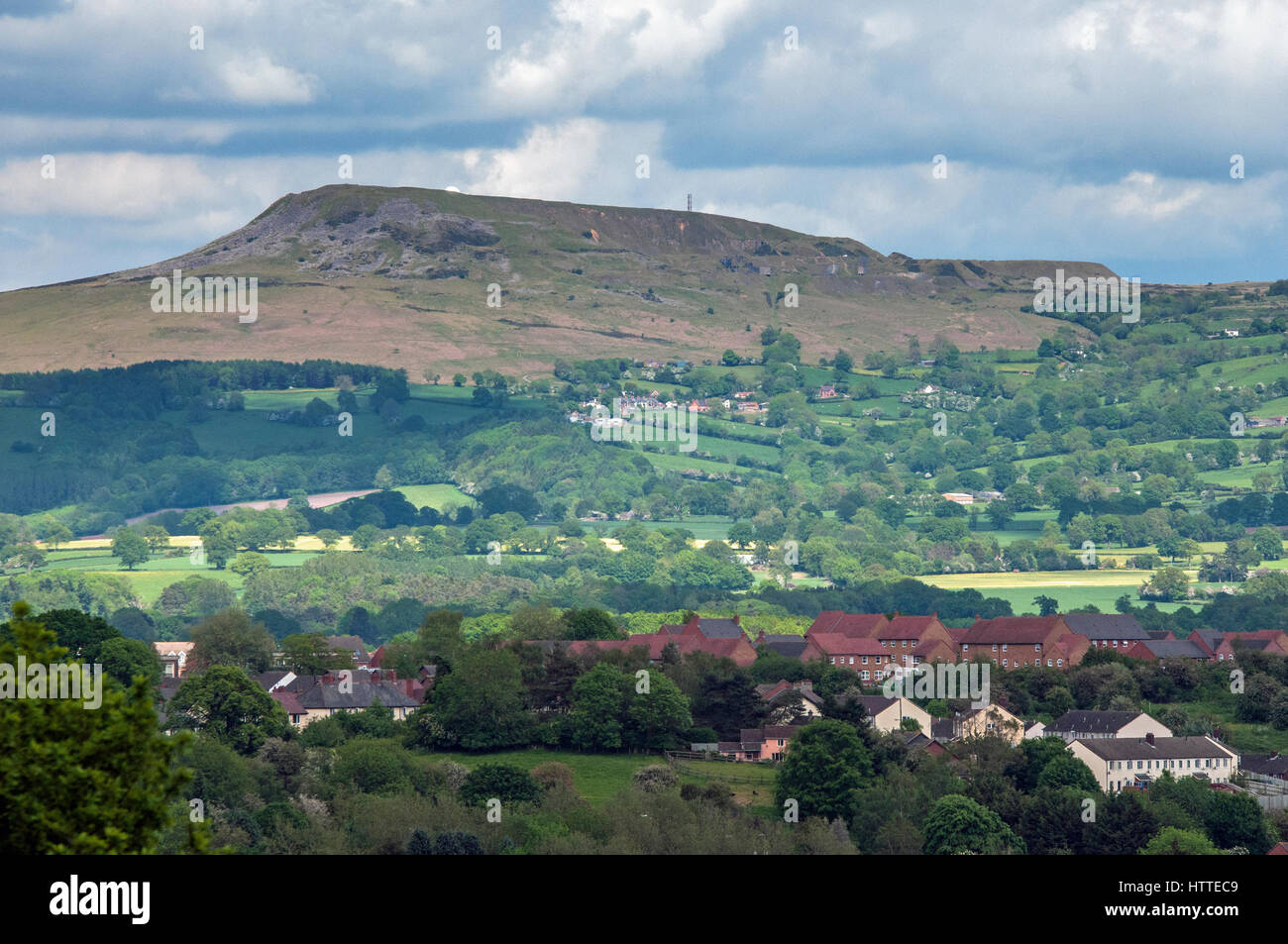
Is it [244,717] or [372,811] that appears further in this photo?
[244,717]

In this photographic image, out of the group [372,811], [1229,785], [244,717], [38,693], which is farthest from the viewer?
[244,717]

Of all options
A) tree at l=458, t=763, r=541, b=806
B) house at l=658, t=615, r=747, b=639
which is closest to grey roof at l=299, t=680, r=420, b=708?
tree at l=458, t=763, r=541, b=806

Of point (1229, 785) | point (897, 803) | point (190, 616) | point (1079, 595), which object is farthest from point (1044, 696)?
point (190, 616)

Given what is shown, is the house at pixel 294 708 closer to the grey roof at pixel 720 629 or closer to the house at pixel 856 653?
the house at pixel 856 653

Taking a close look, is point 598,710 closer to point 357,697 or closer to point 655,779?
point 655,779
